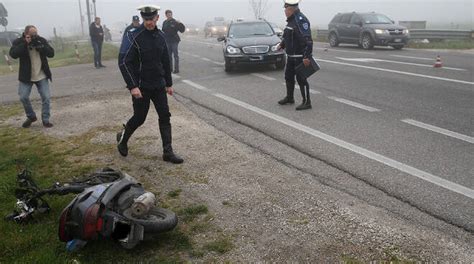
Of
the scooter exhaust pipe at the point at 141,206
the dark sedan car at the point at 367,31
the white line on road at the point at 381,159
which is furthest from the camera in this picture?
the dark sedan car at the point at 367,31

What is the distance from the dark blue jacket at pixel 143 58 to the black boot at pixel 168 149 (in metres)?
0.59

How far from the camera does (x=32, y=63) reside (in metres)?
7.64

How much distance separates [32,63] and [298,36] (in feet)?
15.7

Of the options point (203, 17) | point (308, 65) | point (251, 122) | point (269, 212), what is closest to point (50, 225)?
point (269, 212)

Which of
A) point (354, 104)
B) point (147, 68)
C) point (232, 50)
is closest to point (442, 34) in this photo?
point (232, 50)

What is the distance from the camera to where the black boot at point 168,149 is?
219 inches

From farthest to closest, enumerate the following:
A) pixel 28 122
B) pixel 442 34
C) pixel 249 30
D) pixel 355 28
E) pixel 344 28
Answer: pixel 442 34, pixel 344 28, pixel 355 28, pixel 249 30, pixel 28 122

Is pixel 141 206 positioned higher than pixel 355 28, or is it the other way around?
pixel 355 28

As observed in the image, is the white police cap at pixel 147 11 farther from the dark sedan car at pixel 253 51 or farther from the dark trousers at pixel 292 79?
the dark sedan car at pixel 253 51

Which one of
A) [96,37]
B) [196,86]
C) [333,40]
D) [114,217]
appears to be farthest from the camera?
[333,40]

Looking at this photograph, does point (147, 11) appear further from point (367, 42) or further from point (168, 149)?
point (367, 42)

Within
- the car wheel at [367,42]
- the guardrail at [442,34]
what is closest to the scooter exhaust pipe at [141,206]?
the car wheel at [367,42]

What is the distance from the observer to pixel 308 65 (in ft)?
26.0

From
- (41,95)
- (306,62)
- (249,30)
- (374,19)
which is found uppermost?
(374,19)
